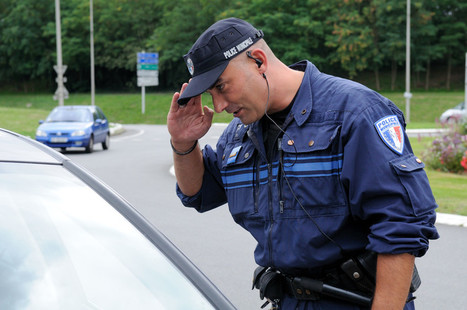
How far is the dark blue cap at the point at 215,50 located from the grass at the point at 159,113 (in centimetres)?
783

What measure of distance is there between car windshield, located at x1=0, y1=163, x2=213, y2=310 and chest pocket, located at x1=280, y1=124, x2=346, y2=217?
525 mm

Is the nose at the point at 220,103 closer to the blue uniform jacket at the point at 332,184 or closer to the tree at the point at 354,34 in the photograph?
the blue uniform jacket at the point at 332,184

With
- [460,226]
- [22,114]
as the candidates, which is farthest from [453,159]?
[22,114]

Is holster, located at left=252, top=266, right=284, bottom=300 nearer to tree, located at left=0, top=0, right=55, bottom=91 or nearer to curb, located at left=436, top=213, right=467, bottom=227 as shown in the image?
curb, located at left=436, top=213, right=467, bottom=227

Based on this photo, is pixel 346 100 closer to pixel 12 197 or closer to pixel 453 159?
pixel 12 197

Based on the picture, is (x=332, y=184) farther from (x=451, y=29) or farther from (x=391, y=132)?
(x=451, y=29)

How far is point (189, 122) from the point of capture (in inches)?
103

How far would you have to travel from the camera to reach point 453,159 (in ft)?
46.0

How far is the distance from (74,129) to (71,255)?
18.3 m

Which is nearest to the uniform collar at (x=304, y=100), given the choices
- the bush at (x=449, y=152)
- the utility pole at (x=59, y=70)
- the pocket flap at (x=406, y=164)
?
the pocket flap at (x=406, y=164)

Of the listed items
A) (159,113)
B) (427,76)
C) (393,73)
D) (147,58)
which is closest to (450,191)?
(159,113)

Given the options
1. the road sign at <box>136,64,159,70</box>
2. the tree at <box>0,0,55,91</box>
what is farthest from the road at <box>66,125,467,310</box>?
the tree at <box>0,0,55,91</box>

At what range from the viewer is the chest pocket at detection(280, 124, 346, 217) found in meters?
2.24

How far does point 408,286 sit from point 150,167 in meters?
14.1
